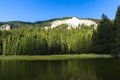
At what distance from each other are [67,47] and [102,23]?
53074 millimetres

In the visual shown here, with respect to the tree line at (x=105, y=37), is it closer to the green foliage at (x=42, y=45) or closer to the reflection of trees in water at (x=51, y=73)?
the green foliage at (x=42, y=45)

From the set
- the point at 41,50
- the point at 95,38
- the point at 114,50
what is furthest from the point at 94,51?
the point at 41,50

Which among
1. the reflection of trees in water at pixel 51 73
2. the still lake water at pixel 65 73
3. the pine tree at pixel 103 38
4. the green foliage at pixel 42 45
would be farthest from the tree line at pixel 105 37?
the reflection of trees in water at pixel 51 73

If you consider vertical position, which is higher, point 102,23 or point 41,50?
point 102,23

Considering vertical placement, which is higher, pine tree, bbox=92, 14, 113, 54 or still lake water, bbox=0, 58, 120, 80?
pine tree, bbox=92, 14, 113, 54

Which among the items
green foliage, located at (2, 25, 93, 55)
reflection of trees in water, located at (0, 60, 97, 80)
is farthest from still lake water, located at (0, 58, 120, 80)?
green foliage, located at (2, 25, 93, 55)

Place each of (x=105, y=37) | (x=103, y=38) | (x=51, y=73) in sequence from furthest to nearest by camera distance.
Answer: (x=103, y=38), (x=105, y=37), (x=51, y=73)

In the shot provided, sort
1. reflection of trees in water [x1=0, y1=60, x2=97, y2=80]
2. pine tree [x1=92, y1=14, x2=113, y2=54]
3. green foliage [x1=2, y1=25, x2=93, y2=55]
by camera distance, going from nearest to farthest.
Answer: reflection of trees in water [x1=0, y1=60, x2=97, y2=80] < pine tree [x1=92, y1=14, x2=113, y2=54] < green foliage [x1=2, y1=25, x2=93, y2=55]

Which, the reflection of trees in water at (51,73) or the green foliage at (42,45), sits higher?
the green foliage at (42,45)

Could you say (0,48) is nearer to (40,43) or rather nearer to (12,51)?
(12,51)

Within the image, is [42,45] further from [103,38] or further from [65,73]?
[65,73]

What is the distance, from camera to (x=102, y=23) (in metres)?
90.6

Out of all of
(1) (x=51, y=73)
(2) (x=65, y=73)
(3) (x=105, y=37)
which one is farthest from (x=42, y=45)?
(2) (x=65, y=73)

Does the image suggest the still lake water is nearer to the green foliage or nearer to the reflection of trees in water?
the reflection of trees in water
